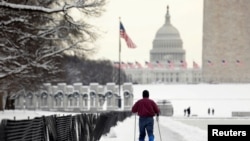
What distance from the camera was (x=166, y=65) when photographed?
161375 mm

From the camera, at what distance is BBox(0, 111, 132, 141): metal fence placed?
7823 mm

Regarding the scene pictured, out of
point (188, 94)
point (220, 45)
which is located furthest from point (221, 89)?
point (220, 45)

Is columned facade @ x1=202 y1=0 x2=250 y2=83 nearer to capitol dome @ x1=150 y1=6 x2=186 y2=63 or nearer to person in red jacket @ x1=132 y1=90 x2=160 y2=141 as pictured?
capitol dome @ x1=150 y1=6 x2=186 y2=63

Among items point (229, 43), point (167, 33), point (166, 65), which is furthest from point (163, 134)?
point (167, 33)

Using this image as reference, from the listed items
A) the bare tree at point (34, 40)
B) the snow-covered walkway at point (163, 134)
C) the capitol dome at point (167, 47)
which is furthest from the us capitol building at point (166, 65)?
the snow-covered walkway at point (163, 134)

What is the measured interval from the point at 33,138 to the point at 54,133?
1848 mm

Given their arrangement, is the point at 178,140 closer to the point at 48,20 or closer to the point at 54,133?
the point at 54,133

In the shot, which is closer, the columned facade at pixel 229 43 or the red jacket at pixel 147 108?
the red jacket at pixel 147 108

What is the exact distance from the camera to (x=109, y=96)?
2485 inches

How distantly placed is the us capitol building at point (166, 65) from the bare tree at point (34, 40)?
122 m

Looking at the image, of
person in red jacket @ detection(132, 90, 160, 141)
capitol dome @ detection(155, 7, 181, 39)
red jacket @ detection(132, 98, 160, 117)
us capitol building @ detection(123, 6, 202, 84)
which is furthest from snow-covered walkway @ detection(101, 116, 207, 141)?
capitol dome @ detection(155, 7, 181, 39)

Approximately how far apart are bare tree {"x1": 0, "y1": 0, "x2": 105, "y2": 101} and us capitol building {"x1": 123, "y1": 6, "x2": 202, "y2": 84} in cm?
12215

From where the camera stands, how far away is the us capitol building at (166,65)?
15900cm

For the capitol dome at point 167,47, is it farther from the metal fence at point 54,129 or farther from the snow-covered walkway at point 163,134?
the metal fence at point 54,129
